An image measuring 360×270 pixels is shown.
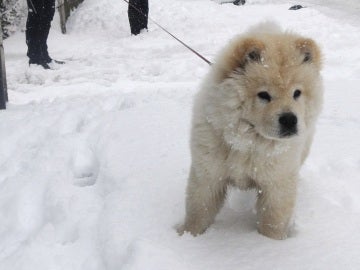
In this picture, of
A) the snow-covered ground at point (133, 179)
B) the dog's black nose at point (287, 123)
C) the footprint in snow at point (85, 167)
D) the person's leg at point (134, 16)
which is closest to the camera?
the dog's black nose at point (287, 123)

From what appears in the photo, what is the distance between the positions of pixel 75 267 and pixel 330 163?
194 centimetres

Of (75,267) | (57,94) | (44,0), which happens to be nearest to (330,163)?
(75,267)

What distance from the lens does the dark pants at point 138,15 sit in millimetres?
8077

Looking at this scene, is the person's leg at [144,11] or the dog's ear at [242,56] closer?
the dog's ear at [242,56]

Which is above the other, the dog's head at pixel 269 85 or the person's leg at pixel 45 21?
the dog's head at pixel 269 85

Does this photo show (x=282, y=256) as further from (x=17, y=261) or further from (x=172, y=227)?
(x=17, y=261)

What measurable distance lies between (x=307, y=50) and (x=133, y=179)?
4.68 feet

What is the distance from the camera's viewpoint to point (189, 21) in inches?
381

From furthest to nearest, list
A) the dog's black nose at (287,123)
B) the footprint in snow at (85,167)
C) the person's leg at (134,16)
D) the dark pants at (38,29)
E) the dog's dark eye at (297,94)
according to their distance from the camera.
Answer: the person's leg at (134,16) < the dark pants at (38,29) < the footprint in snow at (85,167) < the dog's dark eye at (297,94) < the dog's black nose at (287,123)

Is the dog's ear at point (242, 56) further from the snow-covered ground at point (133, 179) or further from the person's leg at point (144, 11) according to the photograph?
the person's leg at point (144, 11)

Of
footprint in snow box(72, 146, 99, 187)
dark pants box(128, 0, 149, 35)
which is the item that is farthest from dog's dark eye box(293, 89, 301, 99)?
dark pants box(128, 0, 149, 35)

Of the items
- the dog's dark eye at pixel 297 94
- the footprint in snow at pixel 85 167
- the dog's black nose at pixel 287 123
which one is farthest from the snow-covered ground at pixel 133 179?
the dog's dark eye at pixel 297 94

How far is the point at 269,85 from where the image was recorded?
2.02 meters

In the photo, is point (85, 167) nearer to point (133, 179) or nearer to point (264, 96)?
point (133, 179)
